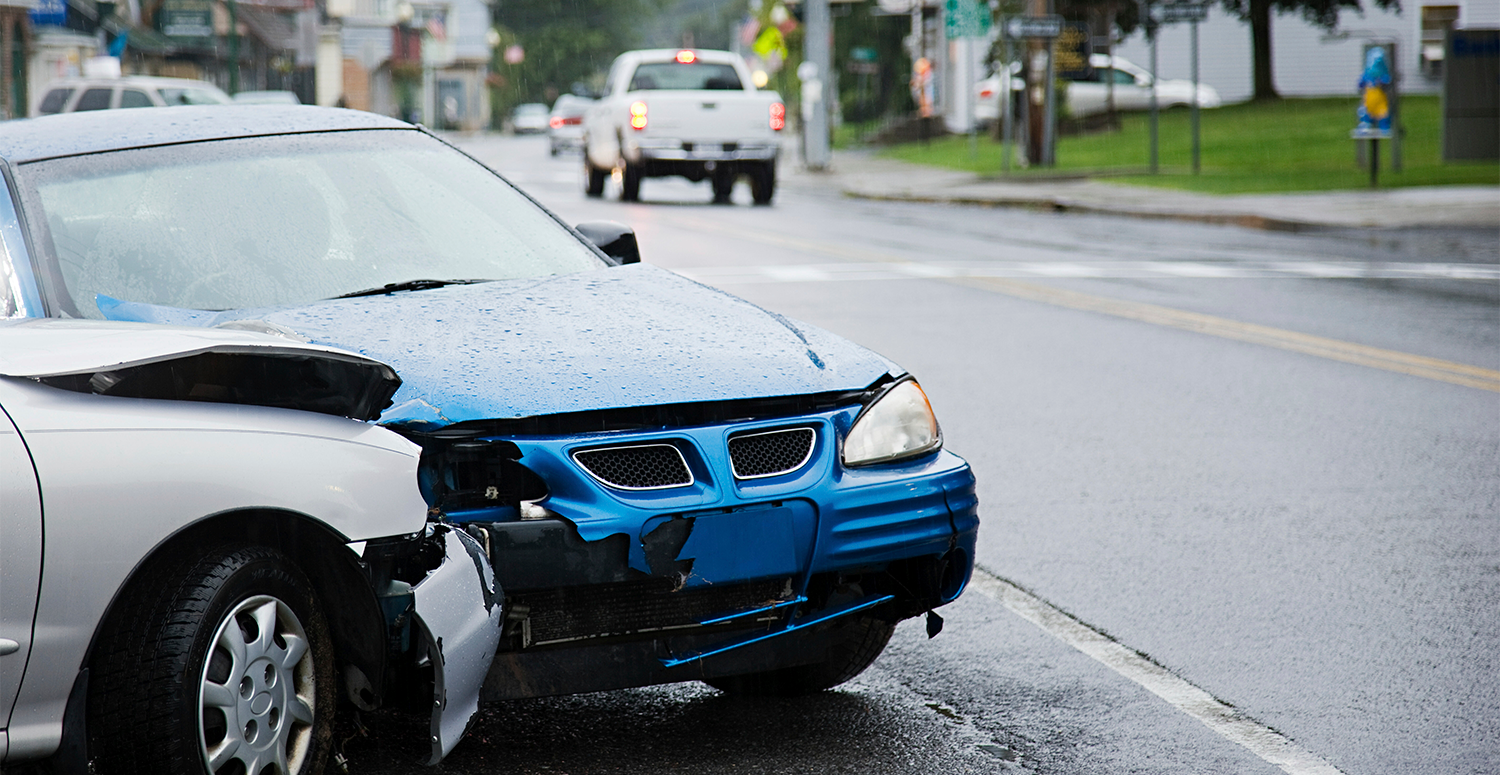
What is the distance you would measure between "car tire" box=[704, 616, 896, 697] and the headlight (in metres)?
0.47

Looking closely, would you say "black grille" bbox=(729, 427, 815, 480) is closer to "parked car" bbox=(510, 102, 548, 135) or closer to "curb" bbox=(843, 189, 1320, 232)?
"curb" bbox=(843, 189, 1320, 232)

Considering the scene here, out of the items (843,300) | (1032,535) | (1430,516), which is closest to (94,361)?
(1032,535)

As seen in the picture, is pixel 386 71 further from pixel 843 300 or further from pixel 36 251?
pixel 36 251

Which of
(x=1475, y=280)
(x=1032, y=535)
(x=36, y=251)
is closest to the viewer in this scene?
(x=36, y=251)

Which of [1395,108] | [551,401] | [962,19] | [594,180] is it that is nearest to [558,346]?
[551,401]

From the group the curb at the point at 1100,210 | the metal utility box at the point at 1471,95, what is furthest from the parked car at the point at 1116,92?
the curb at the point at 1100,210

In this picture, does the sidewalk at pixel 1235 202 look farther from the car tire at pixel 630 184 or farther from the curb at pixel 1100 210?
the car tire at pixel 630 184

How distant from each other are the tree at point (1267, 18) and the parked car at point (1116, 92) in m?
1.55

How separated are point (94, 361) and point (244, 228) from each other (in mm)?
1534

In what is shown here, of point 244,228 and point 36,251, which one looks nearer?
point 36,251

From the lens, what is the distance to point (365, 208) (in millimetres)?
4906

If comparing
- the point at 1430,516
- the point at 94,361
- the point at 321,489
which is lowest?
the point at 1430,516

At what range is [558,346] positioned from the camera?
3951 mm

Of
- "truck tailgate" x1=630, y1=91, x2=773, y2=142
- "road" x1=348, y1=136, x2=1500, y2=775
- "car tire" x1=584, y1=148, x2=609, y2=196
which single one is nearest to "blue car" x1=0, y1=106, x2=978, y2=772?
"road" x1=348, y1=136, x2=1500, y2=775
